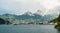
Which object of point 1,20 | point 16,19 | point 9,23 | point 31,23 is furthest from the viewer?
point 16,19

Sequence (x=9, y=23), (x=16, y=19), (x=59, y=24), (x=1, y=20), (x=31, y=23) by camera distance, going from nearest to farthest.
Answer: (x=59, y=24) < (x=1, y=20) < (x=9, y=23) < (x=31, y=23) < (x=16, y=19)

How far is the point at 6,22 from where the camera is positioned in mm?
89312

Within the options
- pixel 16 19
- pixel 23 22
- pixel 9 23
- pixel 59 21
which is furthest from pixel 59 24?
pixel 16 19

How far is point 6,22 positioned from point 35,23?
14082 millimetres

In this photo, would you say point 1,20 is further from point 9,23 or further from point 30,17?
point 30,17

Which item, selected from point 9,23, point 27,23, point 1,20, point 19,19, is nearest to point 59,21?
point 1,20

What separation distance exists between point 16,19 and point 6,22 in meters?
19.3

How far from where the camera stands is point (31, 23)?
328ft

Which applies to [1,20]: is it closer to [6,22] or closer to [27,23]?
[6,22]

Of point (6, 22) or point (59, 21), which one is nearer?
point (59, 21)

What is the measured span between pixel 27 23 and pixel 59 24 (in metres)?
55.9

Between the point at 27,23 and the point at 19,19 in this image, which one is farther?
the point at 19,19

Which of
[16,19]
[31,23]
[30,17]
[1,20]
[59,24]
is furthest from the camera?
[30,17]

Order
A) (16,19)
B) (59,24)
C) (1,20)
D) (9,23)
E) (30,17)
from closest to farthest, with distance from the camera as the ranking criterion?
(59,24) < (1,20) < (9,23) < (16,19) < (30,17)
